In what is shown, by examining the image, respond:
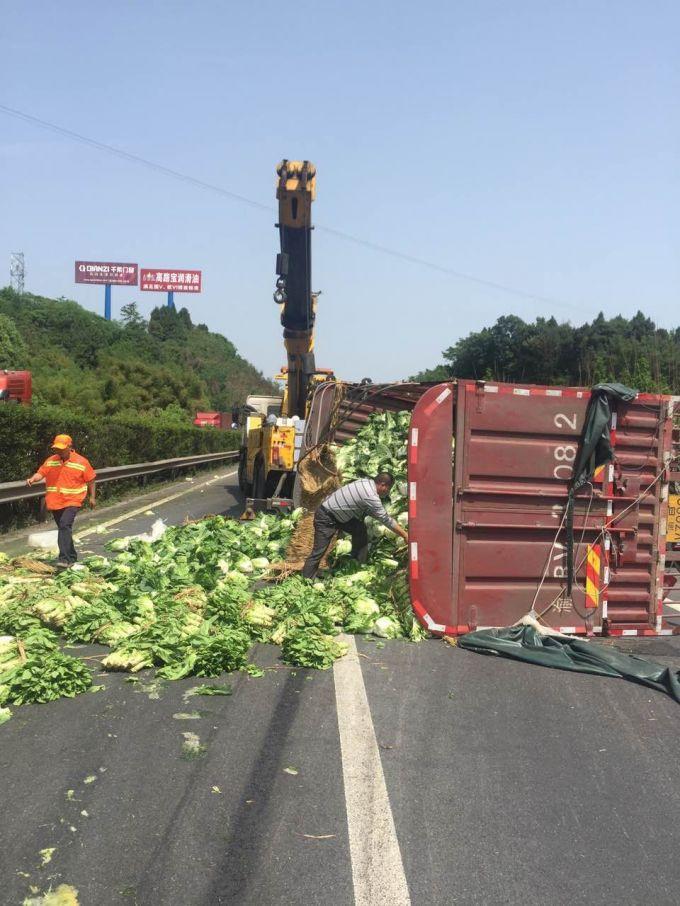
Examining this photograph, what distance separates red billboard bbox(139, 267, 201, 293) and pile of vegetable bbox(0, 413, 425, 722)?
233 feet

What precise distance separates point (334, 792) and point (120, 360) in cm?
5940

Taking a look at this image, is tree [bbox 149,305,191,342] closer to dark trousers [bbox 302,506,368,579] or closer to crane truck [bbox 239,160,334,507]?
crane truck [bbox 239,160,334,507]

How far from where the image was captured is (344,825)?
4.00 metres

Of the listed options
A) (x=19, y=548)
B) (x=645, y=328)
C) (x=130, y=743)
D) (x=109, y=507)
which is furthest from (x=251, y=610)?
(x=645, y=328)

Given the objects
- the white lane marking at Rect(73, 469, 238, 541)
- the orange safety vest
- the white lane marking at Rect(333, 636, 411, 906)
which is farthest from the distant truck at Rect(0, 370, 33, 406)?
the white lane marking at Rect(333, 636, 411, 906)

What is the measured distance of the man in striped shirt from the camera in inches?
350

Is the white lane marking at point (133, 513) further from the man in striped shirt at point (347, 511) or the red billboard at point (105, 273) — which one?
the red billboard at point (105, 273)

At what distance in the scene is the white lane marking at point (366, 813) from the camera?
3.49m

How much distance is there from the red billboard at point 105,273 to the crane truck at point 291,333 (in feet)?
212

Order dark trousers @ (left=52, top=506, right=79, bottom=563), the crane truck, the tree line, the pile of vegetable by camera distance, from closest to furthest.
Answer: the pile of vegetable → dark trousers @ (left=52, top=506, right=79, bottom=563) → the crane truck → the tree line

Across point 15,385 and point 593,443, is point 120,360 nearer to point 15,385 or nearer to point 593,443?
point 15,385

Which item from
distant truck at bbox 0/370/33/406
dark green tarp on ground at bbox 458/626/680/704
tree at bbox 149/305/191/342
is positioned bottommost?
dark green tarp on ground at bbox 458/626/680/704

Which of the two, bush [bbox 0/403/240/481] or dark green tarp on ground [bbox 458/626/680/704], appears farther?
bush [bbox 0/403/240/481]

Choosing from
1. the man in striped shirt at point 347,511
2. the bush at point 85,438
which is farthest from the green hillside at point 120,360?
the man in striped shirt at point 347,511
